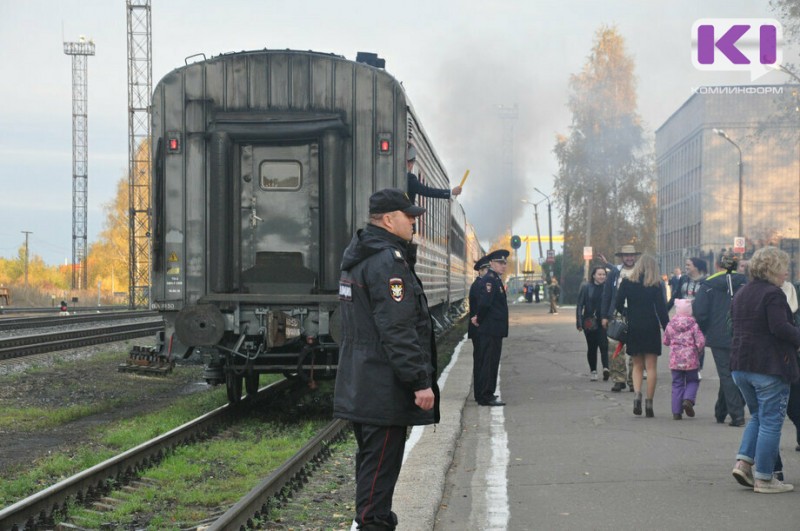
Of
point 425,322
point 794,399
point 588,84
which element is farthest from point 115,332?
point 588,84

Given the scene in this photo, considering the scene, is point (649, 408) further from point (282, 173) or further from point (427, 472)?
point (282, 173)

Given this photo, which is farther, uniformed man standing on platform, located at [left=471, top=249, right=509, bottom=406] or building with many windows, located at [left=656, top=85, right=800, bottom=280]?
building with many windows, located at [left=656, top=85, right=800, bottom=280]

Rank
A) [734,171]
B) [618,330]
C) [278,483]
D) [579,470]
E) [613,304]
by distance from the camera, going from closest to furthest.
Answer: [278,483], [579,470], [618,330], [613,304], [734,171]

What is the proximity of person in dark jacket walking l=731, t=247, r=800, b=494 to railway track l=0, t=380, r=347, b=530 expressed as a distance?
9.98 ft

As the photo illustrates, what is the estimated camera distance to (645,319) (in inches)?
436

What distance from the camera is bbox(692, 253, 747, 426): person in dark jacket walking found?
9.98 metres

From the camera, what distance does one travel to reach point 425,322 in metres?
4.98

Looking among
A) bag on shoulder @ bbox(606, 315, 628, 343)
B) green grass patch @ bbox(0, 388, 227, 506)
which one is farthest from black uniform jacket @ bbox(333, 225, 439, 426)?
bag on shoulder @ bbox(606, 315, 628, 343)

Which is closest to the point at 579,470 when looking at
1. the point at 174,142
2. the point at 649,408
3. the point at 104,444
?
the point at 649,408

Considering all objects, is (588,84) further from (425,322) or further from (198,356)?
(425,322)

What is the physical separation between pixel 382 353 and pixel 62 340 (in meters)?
19.9

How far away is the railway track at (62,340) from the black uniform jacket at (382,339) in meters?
15.5

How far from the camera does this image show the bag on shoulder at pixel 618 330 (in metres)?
11.3

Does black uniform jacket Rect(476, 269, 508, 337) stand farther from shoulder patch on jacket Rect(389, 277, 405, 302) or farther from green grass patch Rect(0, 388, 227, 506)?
shoulder patch on jacket Rect(389, 277, 405, 302)
